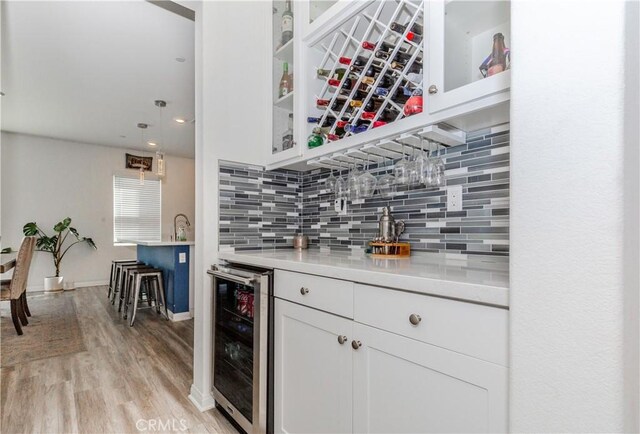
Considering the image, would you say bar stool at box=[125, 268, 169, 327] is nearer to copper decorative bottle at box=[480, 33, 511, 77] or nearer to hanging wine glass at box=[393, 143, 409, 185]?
hanging wine glass at box=[393, 143, 409, 185]

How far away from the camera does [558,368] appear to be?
69 centimetres

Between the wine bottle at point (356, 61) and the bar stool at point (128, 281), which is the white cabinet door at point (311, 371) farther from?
the bar stool at point (128, 281)

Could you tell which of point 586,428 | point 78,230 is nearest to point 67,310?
point 78,230

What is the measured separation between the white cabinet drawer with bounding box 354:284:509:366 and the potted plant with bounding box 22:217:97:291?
651 cm

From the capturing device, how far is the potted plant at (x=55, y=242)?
5582 millimetres

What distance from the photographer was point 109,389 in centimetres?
215

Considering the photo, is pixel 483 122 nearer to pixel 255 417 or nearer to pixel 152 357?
pixel 255 417

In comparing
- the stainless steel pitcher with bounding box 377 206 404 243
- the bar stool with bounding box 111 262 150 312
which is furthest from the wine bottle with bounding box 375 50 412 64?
the bar stool with bounding box 111 262 150 312

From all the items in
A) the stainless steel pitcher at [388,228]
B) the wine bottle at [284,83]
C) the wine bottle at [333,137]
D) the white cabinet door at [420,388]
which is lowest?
the white cabinet door at [420,388]

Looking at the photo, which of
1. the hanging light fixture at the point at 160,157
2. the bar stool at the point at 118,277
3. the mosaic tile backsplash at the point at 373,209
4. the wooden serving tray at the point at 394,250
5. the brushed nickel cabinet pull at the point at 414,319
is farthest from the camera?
the bar stool at the point at 118,277

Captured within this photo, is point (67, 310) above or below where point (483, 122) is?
below

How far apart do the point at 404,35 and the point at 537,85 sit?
855 mm

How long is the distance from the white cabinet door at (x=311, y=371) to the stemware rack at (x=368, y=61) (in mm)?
918

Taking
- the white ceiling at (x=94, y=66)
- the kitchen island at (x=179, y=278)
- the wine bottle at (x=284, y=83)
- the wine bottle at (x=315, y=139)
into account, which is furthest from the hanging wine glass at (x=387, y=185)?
the kitchen island at (x=179, y=278)
